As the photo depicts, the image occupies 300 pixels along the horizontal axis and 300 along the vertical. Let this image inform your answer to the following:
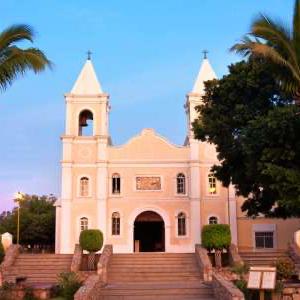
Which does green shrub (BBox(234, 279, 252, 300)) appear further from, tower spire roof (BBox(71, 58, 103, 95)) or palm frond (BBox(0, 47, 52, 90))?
tower spire roof (BBox(71, 58, 103, 95))

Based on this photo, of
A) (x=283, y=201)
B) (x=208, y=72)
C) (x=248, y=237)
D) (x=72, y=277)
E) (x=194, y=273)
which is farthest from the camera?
(x=208, y=72)

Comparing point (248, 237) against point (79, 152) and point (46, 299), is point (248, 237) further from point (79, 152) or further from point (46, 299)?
point (46, 299)

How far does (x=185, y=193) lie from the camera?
35.5 meters

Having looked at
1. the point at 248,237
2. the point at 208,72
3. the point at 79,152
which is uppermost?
the point at 208,72

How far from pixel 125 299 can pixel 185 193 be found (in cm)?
1783

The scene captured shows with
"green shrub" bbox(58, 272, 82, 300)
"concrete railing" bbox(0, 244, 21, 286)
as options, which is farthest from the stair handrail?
"concrete railing" bbox(0, 244, 21, 286)

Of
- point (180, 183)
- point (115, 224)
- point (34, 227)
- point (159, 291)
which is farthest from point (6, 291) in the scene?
point (34, 227)

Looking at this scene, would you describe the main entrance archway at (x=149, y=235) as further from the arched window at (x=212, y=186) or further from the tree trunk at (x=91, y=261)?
the tree trunk at (x=91, y=261)

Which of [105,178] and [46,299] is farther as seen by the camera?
[105,178]

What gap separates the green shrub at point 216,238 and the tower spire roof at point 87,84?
14.6 meters

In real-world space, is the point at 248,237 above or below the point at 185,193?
below

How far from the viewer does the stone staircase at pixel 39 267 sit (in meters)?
24.3

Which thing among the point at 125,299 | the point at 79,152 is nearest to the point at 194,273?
the point at 125,299

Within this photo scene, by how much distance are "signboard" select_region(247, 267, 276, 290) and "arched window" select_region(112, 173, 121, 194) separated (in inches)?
853
